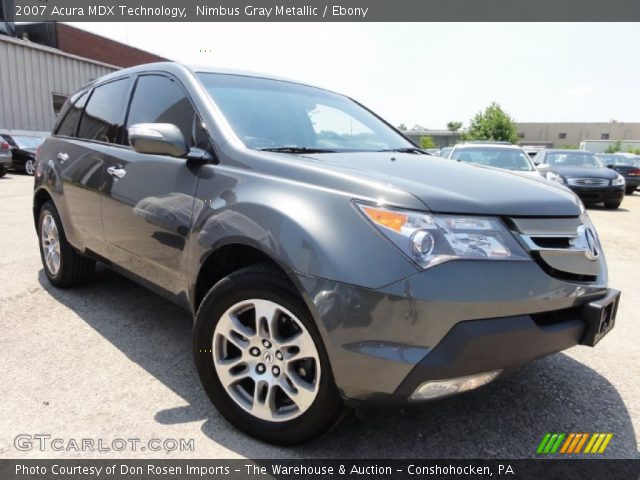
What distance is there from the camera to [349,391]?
5.85 ft

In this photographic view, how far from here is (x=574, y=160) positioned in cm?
1271

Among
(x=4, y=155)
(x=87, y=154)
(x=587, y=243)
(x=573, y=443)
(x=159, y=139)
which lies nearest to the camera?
(x=587, y=243)

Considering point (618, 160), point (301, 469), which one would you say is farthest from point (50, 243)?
point (618, 160)

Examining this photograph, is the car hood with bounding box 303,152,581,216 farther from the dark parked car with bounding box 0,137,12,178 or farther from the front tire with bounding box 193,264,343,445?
the dark parked car with bounding box 0,137,12,178

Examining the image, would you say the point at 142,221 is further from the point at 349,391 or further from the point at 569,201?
the point at 569,201

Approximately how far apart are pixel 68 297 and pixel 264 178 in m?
2.61

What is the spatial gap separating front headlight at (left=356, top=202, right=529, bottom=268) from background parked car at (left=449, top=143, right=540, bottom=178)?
787 cm

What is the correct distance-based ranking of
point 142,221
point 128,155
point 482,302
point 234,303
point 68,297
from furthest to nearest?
point 68,297, point 128,155, point 142,221, point 234,303, point 482,302

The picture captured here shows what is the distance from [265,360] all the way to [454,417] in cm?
98

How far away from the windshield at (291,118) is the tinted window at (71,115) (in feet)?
5.70

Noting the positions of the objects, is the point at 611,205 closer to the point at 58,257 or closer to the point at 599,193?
the point at 599,193

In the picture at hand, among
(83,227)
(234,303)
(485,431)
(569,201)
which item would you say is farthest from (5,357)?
(569,201)

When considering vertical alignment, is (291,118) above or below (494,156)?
above

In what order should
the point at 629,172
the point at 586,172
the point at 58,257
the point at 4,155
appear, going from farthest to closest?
the point at 629,172 → the point at 4,155 → the point at 586,172 → the point at 58,257
